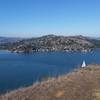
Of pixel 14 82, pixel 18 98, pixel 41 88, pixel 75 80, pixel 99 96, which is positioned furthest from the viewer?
pixel 14 82

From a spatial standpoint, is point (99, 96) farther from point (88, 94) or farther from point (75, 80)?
point (75, 80)

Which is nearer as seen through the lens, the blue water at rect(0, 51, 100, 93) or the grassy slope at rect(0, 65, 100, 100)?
the grassy slope at rect(0, 65, 100, 100)

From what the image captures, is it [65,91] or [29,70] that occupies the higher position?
[65,91]

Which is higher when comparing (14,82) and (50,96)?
(50,96)

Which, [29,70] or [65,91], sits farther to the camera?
[29,70]

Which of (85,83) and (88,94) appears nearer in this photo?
(88,94)

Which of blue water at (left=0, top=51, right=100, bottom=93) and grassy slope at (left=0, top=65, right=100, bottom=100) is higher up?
grassy slope at (left=0, top=65, right=100, bottom=100)

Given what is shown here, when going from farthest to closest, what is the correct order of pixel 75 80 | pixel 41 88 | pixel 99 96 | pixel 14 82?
pixel 14 82 < pixel 75 80 < pixel 41 88 < pixel 99 96

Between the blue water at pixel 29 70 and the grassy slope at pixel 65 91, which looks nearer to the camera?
the grassy slope at pixel 65 91

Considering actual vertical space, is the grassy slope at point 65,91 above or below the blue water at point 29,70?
above

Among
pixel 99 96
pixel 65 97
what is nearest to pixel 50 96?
pixel 65 97
